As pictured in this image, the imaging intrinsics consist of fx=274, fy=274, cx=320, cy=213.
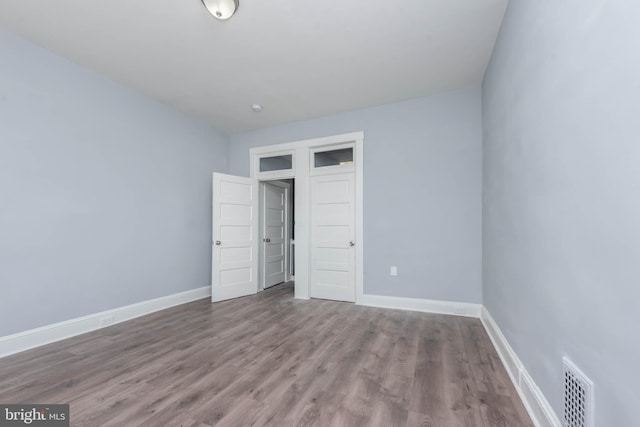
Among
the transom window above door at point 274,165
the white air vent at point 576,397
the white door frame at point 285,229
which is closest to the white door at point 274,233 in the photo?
the white door frame at point 285,229

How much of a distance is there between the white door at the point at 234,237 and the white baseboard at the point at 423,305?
2016 mm

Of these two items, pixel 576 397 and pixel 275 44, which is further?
pixel 275 44

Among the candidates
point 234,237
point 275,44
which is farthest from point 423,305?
point 275,44

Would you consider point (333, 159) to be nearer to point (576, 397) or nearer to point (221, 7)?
point (221, 7)

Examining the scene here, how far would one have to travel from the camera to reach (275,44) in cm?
→ 275

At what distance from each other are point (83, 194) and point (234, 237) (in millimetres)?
2046

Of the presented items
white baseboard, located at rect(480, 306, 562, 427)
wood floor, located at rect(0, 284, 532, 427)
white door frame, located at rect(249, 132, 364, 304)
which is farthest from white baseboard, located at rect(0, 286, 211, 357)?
white baseboard, located at rect(480, 306, 562, 427)

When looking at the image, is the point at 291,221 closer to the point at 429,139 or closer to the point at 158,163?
the point at 158,163

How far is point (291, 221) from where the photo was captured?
6133 millimetres

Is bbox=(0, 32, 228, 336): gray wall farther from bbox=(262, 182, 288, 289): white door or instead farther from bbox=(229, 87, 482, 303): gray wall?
bbox=(229, 87, 482, 303): gray wall

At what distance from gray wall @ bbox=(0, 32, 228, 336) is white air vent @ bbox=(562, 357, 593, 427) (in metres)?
4.16

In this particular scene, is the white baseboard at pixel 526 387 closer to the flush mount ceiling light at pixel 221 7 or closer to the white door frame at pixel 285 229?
the flush mount ceiling light at pixel 221 7

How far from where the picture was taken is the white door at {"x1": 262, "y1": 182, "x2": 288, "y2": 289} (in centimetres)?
526

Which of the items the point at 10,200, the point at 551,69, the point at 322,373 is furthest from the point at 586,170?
the point at 10,200
